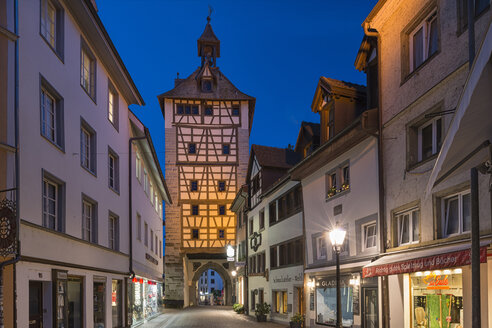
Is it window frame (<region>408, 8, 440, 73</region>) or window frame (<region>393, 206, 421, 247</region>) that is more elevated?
window frame (<region>408, 8, 440, 73</region>)

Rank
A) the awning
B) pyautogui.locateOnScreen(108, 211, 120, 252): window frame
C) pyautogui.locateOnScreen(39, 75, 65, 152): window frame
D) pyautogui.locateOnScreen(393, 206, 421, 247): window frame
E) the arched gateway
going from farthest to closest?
the arched gateway
pyautogui.locateOnScreen(108, 211, 120, 252): window frame
pyautogui.locateOnScreen(393, 206, 421, 247): window frame
pyautogui.locateOnScreen(39, 75, 65, 152): window frame
the awning

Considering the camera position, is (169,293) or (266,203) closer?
(266,203)

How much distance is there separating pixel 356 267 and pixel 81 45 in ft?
34.9

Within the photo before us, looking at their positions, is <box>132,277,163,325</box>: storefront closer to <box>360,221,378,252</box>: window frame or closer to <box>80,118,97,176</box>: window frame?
<box>80,118,97,176</box>: window frame

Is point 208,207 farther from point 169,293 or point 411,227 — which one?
point 411,227

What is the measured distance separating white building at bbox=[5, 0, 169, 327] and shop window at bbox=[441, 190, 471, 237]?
28.5 feet

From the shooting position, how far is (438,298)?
38.0 feet

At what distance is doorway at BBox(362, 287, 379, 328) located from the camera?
14.9m

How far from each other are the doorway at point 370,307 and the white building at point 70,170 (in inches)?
321

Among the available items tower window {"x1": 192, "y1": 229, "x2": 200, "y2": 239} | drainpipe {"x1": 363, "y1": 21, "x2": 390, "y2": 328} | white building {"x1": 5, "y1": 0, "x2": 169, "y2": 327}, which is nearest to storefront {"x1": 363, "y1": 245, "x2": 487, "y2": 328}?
drainpipe {"x1": 363, "y1": 21, "x2": 390, "y2": 328}

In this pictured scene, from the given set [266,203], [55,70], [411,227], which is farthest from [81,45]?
[266,203]

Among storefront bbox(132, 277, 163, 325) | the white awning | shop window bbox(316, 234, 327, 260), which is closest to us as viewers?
the white awning

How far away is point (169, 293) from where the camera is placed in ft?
155

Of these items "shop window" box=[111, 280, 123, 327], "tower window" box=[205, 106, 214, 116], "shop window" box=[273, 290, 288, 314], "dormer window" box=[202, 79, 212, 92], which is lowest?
"shop window" box=[273, 290, 288, 314]
